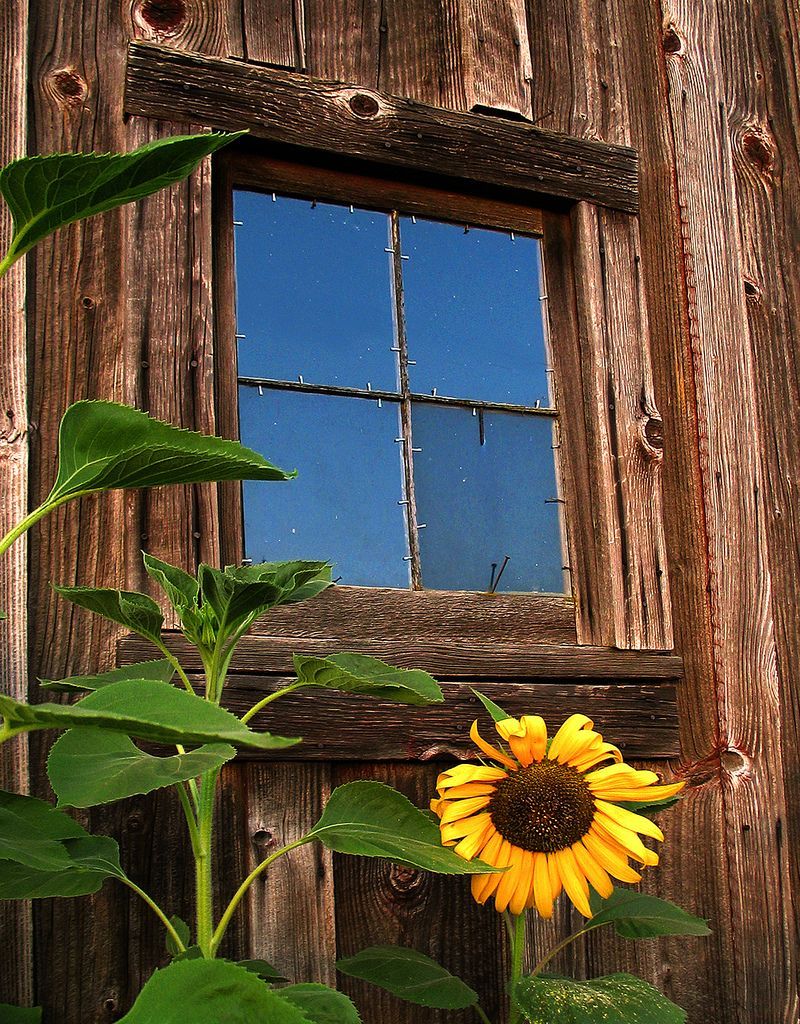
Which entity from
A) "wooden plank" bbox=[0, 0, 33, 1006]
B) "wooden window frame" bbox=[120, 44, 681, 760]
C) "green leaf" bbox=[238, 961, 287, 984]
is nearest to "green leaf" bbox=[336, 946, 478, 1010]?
"green leaf" bbox=[238, 961, 287, 984]

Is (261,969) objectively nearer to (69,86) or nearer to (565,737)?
(565,737)

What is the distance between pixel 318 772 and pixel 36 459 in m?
0.67

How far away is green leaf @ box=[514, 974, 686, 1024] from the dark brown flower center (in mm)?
178

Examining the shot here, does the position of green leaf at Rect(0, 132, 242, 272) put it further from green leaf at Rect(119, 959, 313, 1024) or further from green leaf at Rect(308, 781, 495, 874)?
green leaf at Rect(308, 781, 495, 874)

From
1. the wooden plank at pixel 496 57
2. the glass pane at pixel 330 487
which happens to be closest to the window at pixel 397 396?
the glass pane at pixel 330 487

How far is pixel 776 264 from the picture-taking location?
2750mm

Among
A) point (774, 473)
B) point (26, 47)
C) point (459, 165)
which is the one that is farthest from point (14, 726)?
point (774, 473)

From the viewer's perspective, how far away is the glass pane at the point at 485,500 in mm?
2412

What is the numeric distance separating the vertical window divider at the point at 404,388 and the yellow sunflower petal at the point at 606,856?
0.73 meters

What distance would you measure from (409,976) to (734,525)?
3.79 ft

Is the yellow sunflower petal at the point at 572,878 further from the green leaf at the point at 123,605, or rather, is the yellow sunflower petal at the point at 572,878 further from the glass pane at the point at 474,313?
the glass pane at the point at 474,313

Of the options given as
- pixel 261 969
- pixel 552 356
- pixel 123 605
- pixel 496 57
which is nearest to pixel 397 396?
pixel 552 356

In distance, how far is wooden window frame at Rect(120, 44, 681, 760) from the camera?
2221 mm

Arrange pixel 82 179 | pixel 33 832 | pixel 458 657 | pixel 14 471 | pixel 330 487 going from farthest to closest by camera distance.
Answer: pixel 330 487 → pixel 458 657 → pixel 14 471 → pixel 33 832 → pixel 82 179
